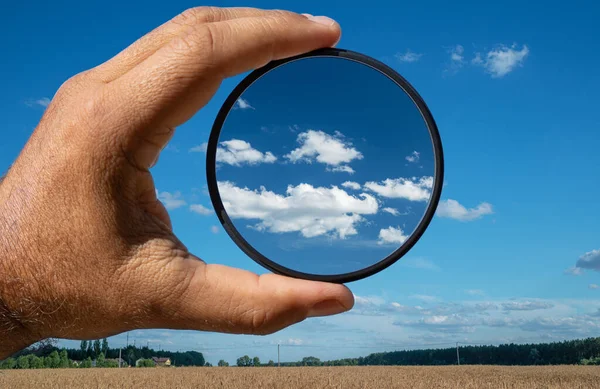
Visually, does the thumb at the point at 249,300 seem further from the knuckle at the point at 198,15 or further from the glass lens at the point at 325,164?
the knuckle at the point at 198,15

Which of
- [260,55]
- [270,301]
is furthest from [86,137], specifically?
[270,301]

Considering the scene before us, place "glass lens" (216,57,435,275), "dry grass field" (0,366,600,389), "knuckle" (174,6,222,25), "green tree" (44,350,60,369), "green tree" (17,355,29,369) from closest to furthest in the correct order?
"knuckle" (174,6,222,25)
"glass lens" (216,57,435,275)
"dry grass field" (0,366,600,389)
"green tree" (17,355,29,369)
"green tree" (44,350,60,369)

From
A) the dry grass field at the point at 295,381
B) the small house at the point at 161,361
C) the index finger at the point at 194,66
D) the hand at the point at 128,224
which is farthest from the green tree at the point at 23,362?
the index finger at the point at 194,66

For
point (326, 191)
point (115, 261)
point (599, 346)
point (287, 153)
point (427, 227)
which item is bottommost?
point (599, 346)

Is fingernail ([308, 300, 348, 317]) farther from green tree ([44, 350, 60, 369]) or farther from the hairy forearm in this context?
green tree ([44, 350, 60, 369])

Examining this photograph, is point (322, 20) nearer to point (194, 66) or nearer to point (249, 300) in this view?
point (194, 66)

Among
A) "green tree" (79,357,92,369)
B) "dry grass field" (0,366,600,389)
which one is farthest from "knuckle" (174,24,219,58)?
"green tree" (79,357,92,369)

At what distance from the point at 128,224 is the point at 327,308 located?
115cm

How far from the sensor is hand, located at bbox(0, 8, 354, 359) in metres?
2.81

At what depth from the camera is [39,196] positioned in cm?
293

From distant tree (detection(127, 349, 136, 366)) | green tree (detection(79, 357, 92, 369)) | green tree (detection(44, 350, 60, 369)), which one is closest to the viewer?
green tree (detection(44, 350, 60, 369))

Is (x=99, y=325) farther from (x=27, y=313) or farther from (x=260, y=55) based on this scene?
(x=260, y=55)

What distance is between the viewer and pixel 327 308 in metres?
2.87

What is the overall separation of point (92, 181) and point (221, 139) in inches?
52.6
